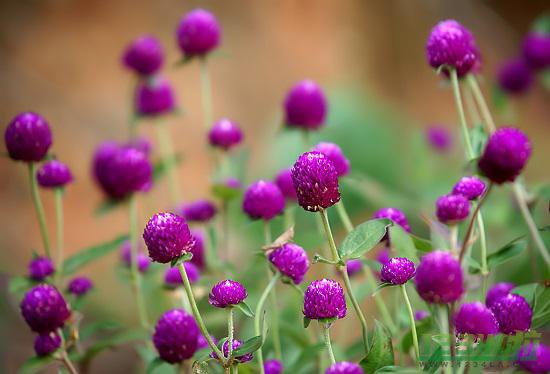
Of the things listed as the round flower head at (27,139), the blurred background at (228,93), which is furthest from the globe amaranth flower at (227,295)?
the blurred background at (228,93)

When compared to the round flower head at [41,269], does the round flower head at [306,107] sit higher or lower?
higher

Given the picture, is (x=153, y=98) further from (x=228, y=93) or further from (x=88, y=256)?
(x=228, y=93)

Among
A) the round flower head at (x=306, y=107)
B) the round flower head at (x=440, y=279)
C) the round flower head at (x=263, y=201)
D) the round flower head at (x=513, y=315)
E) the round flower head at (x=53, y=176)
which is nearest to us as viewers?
the round flower head at (x=440, y=279)

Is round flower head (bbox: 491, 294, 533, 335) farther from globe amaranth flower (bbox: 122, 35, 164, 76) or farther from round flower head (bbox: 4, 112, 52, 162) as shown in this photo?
globe amaranth flower (bbox: 122, 35, 164, 76)

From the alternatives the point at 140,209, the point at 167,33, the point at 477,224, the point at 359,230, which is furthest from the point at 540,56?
the point at 167,33

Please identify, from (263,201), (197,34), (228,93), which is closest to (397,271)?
(263,201)

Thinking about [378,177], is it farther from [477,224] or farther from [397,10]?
[477,224]

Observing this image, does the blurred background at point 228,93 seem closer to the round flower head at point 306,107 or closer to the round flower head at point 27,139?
the round flower head at point 306,107
